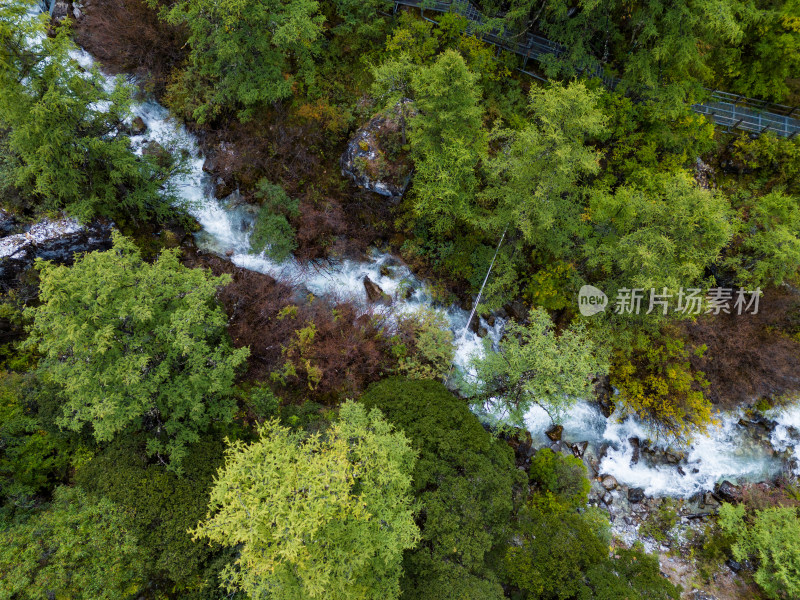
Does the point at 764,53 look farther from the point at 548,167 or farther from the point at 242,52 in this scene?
the point at 242,52

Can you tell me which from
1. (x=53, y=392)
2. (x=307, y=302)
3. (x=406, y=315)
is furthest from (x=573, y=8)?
(x=53, y=392)

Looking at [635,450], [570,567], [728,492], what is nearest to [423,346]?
[570,567]

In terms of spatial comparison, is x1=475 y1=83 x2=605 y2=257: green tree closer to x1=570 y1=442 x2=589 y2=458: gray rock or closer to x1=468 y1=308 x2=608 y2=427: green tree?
x1=468 y1=308 x2=608 y2=427: green tree

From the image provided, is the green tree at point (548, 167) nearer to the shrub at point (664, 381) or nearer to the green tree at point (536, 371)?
the green tree at point (536, 371)

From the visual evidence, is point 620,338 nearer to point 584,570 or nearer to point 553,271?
point 553,271

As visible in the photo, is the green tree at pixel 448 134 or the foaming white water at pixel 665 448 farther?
the foaming white water at pixel 665 448

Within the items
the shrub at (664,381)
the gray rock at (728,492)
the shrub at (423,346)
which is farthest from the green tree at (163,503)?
the gray rock at (728,492)

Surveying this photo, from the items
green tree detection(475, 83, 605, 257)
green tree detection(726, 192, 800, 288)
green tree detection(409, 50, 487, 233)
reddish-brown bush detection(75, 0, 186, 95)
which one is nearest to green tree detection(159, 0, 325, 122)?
reddish-brown bush detection(75, 0, 186, 95)
